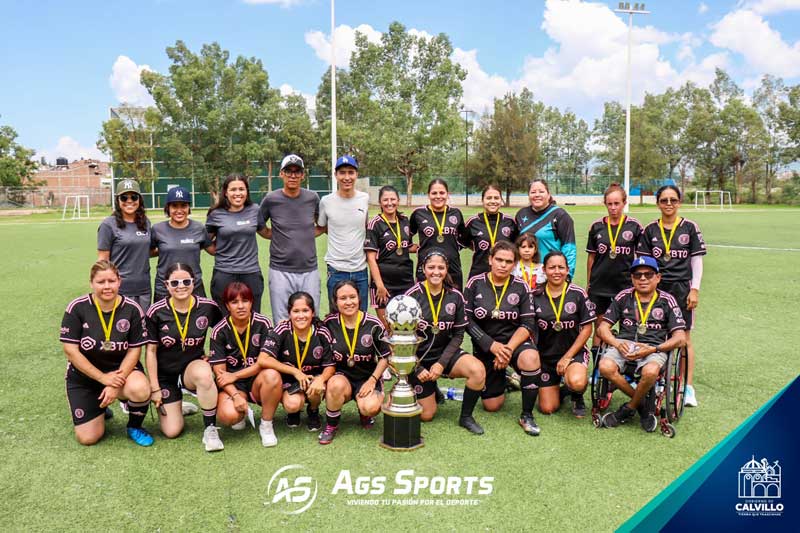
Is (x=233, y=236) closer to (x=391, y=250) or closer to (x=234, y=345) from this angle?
(x=234, y=345)

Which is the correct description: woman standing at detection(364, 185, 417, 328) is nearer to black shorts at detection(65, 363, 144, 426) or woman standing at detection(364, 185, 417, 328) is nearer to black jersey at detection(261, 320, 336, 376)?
black jersey at detection(261, 320, 336, 376)

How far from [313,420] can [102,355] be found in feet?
5.30

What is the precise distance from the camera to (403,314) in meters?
4.30

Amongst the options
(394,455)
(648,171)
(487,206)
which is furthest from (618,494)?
(648,171)

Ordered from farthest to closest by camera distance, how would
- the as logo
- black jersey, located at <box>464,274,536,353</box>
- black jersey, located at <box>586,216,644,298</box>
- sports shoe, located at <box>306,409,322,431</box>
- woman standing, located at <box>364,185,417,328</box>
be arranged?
woman standing, located at <box>364,185,417,328</box> < black jersey, located at <box>586,216,644,298</box> < black jersey, located at <box>464,274,536,353</box> < sports shoe, located at <box>306,409,322,431</box> < the as logo

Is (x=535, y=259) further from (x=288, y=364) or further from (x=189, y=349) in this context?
(x=189, y=349)

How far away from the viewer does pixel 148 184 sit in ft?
159

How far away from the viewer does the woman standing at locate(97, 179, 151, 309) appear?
17.0 feet

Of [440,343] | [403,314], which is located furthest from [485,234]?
[403,314]

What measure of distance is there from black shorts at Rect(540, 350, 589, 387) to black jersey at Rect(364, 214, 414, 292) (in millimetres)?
1502

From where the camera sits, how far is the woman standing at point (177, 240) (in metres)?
5.22

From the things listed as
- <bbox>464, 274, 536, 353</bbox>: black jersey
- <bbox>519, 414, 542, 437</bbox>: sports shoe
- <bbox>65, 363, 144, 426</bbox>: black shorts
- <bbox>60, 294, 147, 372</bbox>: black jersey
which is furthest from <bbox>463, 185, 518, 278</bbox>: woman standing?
<bbox>65, 363, 144, 426</bbox>: black shorts

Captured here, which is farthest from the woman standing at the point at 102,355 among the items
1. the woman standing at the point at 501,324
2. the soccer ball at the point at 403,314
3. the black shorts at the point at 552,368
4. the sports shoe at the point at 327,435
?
the black shorts at the point at 552,368

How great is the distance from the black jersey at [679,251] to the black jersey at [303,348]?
9.69 feet
